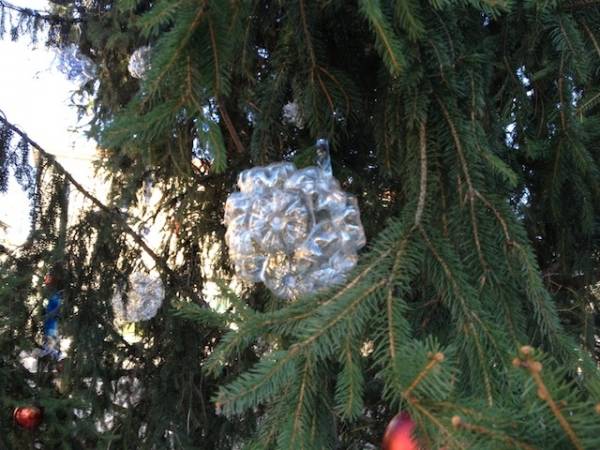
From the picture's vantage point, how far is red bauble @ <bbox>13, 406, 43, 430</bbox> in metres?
1.55

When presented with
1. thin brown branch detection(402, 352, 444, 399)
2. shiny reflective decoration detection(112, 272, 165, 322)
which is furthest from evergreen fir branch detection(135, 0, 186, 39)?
shiny reflective decoration detection(112, 272, 165, 322)

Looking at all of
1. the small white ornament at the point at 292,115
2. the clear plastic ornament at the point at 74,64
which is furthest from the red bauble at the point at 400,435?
the clear plastic ornament at the point at 74,64

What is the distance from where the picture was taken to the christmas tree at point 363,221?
72 centimetres

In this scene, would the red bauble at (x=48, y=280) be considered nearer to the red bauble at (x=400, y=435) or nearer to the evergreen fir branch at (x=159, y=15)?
the evergreen fir branch at (x=159, y=15)

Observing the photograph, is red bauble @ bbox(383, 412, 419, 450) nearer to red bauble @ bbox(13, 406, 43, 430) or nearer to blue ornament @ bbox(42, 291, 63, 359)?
red bauble @ bbox(13, 406, 43, 430)

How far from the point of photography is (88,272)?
5.77ft

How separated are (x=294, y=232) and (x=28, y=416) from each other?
41.6 inches

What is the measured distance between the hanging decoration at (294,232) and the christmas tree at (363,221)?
0.08m

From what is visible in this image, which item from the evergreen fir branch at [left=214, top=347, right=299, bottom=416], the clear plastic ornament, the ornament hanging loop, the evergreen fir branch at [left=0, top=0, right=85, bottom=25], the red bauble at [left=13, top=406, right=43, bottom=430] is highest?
the evergreen fir branch at [left=0, top=0, right=85, bottom=25]

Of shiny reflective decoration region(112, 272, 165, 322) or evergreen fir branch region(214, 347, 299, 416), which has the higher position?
shiny reflective decoration region(112, 272, 165, 322)

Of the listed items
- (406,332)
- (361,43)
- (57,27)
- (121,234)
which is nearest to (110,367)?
(121,234)

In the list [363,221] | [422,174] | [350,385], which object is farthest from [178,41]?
[363,221]

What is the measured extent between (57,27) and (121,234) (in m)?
0.70

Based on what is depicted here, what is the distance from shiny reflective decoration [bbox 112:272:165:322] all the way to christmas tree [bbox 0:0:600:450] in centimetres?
3
